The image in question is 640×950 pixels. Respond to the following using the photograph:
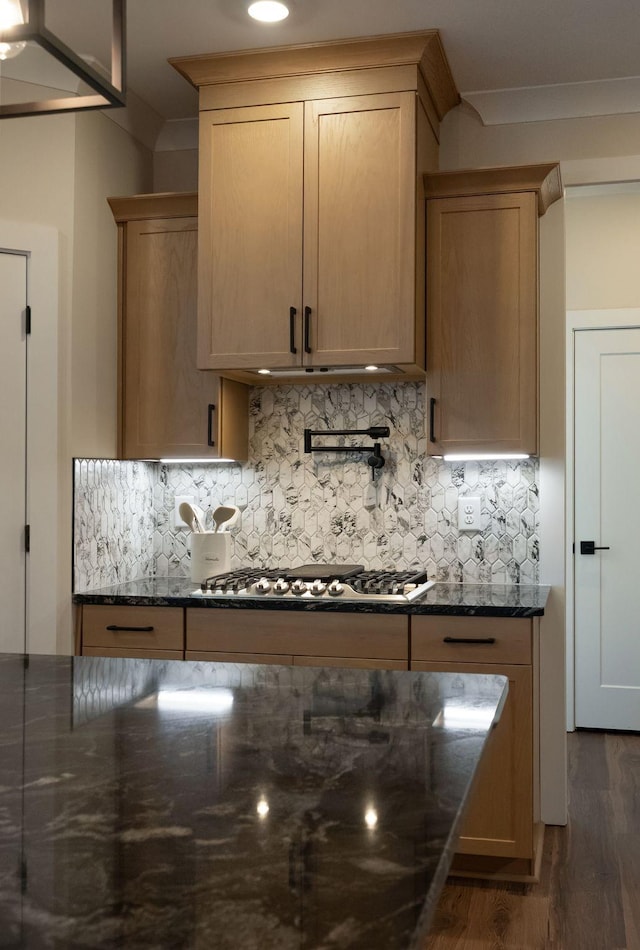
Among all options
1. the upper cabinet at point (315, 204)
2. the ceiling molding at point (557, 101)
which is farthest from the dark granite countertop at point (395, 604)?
the ceiling molding at point (557, 101)

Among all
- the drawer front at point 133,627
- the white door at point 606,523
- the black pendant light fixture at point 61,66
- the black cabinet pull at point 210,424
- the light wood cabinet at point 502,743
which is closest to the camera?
the black pendant light fixture at point 61,66

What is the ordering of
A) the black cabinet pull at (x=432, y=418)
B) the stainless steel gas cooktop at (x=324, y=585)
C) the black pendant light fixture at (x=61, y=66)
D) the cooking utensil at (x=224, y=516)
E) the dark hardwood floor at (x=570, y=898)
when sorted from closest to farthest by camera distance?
the black pendant light fixture at (x=61, y=66), the dark hardwood floor at (x=570, y=898), the stainless steel gas cooktop at (x=324, y=585), the black cabinet pull at (x=432, y=418), the cooking utensil at (x=224, y=516)

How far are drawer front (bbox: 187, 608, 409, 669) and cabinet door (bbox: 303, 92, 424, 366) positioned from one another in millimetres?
869

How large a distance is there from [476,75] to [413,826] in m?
3.08

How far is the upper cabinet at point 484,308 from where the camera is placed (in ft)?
10.7

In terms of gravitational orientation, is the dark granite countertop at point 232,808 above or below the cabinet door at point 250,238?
below

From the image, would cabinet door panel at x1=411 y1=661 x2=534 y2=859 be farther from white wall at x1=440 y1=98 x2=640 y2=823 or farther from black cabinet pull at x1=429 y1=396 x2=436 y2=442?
black cabinet pull at x1=429 y1=396 x2=436 y2=442

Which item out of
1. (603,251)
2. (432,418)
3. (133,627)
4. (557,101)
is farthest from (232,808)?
(603,251)

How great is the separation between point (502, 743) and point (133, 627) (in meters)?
1.30

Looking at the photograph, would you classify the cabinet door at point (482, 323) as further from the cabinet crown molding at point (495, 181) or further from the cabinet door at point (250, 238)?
the cabinet door at point (250, 238)

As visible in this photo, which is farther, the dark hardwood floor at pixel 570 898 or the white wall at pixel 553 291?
the white wall at pixel 553 291

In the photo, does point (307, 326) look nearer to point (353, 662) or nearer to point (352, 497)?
point (352, 497)

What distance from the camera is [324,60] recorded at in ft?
10.5

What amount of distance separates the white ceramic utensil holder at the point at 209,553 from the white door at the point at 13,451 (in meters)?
0.63
